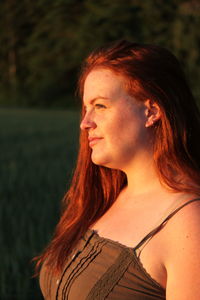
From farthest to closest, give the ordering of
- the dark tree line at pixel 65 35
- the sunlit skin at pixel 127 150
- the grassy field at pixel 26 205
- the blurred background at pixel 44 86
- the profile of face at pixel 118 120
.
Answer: the dark tree line at pixel 65 35 → the blurred background at pixel 44 86 → the grassy field at pixel 26 205 → the profile of face at pixel 118 120 → the sunlit skin at pixel 127 150

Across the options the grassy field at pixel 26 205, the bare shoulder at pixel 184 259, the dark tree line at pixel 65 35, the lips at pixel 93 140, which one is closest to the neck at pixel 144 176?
the lips at pixel 93 140

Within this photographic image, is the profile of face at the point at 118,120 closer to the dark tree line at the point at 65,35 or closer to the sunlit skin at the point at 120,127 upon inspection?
the sunlit skin at the point at 120,127

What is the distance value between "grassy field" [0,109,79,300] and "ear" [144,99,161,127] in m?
2.11

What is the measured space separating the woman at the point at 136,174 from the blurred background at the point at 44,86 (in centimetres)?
194

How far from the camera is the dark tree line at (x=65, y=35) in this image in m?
34.3

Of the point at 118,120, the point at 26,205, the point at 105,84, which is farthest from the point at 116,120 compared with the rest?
the point at 26,205

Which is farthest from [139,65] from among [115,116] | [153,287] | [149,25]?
[149,25]

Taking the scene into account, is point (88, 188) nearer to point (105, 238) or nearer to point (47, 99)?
point (105, 238)

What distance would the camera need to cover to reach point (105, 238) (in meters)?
1.75

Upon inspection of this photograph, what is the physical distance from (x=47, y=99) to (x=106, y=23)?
6960 mm

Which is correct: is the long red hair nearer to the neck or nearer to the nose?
the neck

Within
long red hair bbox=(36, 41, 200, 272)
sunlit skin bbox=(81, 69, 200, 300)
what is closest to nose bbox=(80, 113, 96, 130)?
sunlit skin bbox=(81, 69, 200, 300)

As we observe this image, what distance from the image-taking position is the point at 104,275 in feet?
5.44

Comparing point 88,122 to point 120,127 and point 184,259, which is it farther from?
point 184,259
